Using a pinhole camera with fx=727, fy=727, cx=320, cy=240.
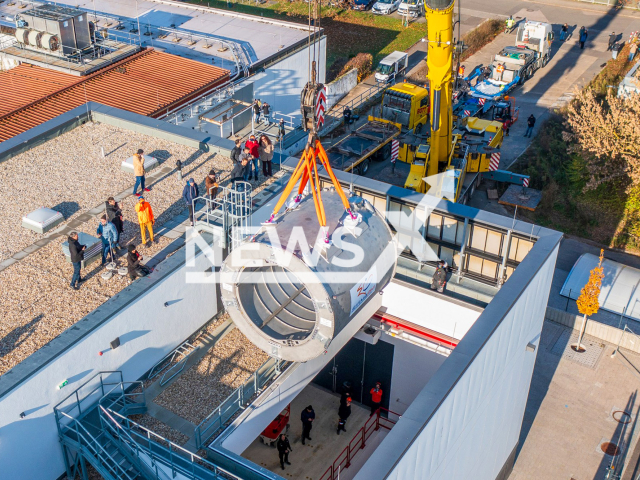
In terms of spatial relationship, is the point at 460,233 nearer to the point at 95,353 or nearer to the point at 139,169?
the point at 139,169

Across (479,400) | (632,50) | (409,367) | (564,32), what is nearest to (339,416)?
(409,367)

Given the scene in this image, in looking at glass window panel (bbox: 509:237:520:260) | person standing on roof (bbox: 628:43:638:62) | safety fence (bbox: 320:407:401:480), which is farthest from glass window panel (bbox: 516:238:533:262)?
person standing on roof (bbox: 628:43:638:62)

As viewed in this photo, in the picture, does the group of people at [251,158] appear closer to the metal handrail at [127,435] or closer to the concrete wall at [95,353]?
the concrete wall at [95,353]

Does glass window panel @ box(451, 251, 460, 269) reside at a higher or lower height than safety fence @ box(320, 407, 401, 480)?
higher

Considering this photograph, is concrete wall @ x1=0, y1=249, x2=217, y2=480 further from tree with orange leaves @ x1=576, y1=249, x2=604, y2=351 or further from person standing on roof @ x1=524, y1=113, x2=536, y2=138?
person standing on roof @ x1=524, y1=113, x2=536, y2=138

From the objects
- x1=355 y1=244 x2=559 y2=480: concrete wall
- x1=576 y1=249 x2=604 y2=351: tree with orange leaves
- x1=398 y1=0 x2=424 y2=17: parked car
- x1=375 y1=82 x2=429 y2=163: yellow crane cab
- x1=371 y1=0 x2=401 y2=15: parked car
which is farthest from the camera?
x1=371 y1=0 x2=401 y2=15: parked car
